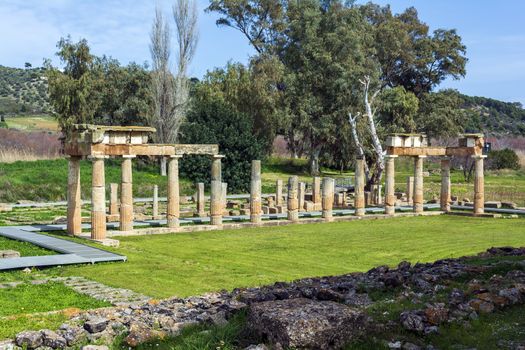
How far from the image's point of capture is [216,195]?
3209 centimetres

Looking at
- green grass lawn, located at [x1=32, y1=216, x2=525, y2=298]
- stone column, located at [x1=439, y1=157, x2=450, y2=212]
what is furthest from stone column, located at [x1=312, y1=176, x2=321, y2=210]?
stone column, located at [x1=439, y1=157, x2=450, y2=212]

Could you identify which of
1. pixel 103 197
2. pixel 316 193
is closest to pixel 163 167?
pixel 316 193

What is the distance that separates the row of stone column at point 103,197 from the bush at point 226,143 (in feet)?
65.1

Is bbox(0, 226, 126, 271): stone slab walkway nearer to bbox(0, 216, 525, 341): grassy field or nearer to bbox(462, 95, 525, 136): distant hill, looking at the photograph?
bbox(0, 216, 525, 341): grassy field

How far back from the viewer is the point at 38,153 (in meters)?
58.3

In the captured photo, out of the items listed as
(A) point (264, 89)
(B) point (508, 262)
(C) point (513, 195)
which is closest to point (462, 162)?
(C) point (513, 195)

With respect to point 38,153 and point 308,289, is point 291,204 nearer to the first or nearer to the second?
point 308,289

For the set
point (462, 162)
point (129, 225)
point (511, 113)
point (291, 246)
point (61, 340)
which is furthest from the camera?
point (511, 113)

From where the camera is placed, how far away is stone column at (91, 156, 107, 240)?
2620 centimetres

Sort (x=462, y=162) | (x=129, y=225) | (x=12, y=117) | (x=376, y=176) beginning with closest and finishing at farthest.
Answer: (x=129, y=225) < (x=376, y=176) < (x=462, y=162) < (x=12, y=117)

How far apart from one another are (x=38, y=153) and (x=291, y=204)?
30775 mm

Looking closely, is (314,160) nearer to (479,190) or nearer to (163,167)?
(163,167)

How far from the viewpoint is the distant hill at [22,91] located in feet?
308

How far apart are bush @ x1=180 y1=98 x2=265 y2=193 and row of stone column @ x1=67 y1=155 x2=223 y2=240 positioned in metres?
19.8
